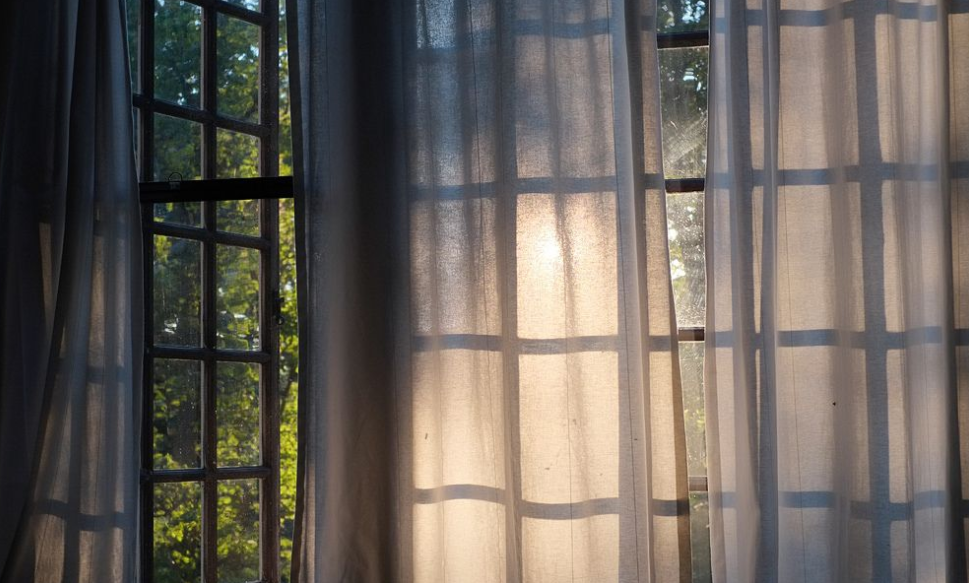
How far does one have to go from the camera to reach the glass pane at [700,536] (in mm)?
2375

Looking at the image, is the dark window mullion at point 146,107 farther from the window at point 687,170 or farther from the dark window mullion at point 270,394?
the window at point 687,170

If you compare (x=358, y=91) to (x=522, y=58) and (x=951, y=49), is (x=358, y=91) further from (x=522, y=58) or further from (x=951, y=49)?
(x=951, y=49)

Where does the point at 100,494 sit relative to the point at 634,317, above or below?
below

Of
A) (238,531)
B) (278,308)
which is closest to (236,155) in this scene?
(278,308)

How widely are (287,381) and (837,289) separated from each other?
4.81 ft

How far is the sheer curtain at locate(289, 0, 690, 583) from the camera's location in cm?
230

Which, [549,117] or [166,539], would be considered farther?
[166,539]

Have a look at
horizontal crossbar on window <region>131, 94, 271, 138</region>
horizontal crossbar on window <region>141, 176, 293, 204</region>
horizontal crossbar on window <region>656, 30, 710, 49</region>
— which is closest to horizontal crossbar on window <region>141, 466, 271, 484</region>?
horizontal crossbar on window <region>141, 176, 293, 204</region>

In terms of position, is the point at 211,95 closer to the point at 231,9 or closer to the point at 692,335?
the point at 231,9

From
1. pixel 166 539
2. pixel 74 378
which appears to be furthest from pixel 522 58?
pixel 166 539

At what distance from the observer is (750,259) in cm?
226

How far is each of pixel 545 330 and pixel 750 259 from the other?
0.51 meters

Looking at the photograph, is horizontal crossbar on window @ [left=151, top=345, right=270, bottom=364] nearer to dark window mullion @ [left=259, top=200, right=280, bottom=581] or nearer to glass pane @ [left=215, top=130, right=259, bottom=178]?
dark window mullion @ [left=259, top=200, right=280, bottom=581]

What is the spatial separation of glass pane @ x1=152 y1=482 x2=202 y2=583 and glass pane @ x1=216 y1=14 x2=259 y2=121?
1067 millimetres
